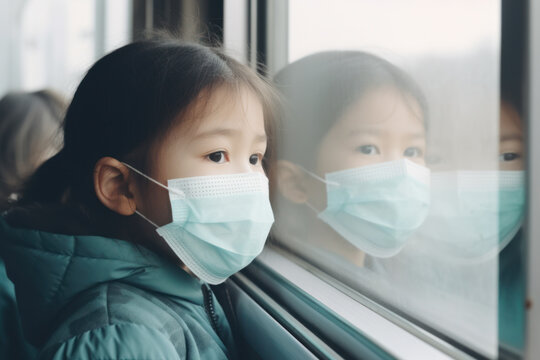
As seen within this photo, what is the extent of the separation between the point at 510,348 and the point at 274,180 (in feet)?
2.57

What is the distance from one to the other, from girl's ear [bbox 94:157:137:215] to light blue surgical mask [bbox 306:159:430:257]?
1.46 ft

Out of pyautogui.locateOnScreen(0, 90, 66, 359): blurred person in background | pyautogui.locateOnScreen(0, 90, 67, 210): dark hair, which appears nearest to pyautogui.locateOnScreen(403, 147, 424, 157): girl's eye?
pyautogui.locateOnScreen(0, 90, 66, 359): blurred person in background

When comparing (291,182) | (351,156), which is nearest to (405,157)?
(351,156)

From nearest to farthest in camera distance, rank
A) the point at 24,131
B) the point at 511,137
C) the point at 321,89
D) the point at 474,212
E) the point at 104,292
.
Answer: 1. the point at 511,137
2. the point at 474,212
3. the point at 104,292
4. the point at 321,89
5. the point at 24,131

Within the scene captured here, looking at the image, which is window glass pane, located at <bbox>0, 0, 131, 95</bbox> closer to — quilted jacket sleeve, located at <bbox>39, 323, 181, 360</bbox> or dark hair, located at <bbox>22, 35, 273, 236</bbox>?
dark hair, located at <bbox>22, 35, 273, 236</bbox>

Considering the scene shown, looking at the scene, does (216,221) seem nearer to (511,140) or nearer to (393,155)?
(393,155)

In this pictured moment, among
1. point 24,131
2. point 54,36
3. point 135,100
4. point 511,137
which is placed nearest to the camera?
point 511,137

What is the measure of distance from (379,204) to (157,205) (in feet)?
1.53

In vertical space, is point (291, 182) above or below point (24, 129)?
below

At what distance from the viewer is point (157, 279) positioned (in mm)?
849

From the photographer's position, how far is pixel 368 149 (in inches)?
36.8

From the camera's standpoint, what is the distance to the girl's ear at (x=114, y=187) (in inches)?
34.9

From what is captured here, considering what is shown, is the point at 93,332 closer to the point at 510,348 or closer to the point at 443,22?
the point at 510,348

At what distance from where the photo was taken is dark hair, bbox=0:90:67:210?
5.98ft
